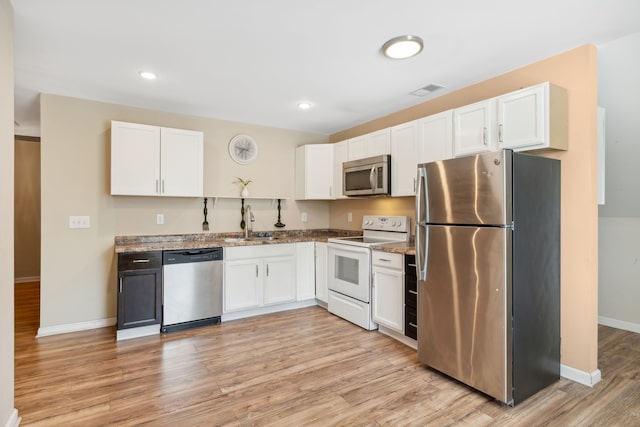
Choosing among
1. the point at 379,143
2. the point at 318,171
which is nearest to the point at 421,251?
the point at 379,143

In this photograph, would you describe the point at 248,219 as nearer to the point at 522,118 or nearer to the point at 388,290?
the point at 388,290

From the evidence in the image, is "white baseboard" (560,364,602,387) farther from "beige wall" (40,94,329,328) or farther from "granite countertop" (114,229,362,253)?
"beige wall" (40,94,329,328)

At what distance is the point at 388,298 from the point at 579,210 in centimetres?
169

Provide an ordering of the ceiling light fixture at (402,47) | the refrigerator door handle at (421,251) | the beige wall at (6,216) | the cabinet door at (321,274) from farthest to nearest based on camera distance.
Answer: the cabinet door at (321,274) < the refrigerator door handle at (421,251) < the ceiling light fixture at (402,47) < the beige wall at (6,216)

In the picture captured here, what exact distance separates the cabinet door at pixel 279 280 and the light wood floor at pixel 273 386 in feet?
2.23

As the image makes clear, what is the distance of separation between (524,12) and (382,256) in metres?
2.18

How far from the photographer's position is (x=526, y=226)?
86.6 inches

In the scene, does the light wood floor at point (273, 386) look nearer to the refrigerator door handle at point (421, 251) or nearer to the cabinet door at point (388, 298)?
the cabinet door at point (388, 298)

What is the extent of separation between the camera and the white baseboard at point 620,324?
3332mm

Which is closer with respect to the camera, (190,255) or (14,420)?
(14,420)

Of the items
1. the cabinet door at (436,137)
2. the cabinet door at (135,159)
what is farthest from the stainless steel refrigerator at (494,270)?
the cabinet door at (135,159)

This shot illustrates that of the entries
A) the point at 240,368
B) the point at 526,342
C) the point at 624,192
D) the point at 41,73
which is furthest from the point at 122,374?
the point at 624,192

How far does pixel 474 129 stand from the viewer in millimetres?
2750

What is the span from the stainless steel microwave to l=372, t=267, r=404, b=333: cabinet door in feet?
3.02
